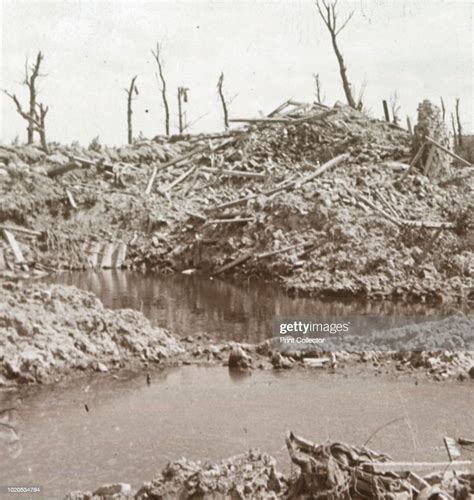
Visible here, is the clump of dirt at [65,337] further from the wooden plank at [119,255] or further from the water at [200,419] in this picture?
the wooden plank at [119,255]

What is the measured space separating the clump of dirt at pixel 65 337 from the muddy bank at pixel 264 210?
6.55 meters

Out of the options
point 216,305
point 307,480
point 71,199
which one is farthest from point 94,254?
point 307,480

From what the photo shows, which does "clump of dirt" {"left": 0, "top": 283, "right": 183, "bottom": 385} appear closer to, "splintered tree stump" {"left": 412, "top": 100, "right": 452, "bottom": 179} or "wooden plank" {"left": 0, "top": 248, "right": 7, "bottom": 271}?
"wooden plank" {"left": 0, "top": 248, "right": 7, "bottom": 271}

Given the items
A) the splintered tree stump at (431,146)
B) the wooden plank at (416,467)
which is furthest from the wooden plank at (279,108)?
the wooden plank at (416,467)

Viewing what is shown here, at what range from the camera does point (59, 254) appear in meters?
21.5

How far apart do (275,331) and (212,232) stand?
8274 millimetres

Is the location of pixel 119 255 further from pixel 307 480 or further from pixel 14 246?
pixel 307 480

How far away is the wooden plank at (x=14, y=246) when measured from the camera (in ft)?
66.4

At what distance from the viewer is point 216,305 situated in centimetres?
1523

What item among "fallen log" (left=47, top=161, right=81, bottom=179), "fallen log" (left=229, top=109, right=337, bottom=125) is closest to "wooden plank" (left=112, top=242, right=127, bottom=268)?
"fallen log" (left=47, top=161, right=81, bottom=179)

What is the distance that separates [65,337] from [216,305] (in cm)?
565

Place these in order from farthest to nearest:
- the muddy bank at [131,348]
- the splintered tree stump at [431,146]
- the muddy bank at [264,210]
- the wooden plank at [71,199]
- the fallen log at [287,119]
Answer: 1. the fallen log at [287,119]
2. the wooden plank at [71,199]
3. the splintered tree stump at [431,146]
4. the muddy bank at [264,210]
5. the muddy bank at [131,348]

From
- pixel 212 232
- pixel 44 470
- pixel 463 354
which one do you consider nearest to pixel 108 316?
pixel 44 470

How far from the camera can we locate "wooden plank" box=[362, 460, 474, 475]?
5371mm
